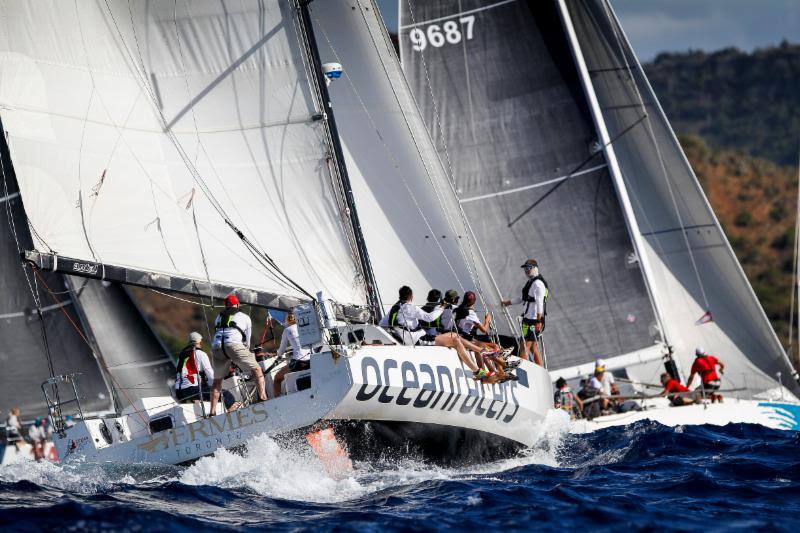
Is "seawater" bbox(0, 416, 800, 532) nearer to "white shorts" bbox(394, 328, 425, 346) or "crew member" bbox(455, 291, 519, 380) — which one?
"crew member" bbox(455, 291, 519, 380)

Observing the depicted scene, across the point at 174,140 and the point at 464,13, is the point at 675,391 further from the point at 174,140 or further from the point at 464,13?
the point at 174,140

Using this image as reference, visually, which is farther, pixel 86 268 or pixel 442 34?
pixel 442 34

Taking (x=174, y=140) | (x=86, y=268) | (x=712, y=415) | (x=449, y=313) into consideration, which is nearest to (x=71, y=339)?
(x=174, y=140)

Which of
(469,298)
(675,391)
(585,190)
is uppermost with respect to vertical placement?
(585,190)

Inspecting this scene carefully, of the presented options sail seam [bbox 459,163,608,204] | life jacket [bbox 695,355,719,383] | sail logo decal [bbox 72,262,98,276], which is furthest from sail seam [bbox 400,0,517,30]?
Answer: sail logo decal [bbox 72,262,98,276]

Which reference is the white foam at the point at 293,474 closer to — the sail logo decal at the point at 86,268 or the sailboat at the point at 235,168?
the sailboat at the point at 235,168

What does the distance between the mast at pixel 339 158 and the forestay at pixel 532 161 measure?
592 cm

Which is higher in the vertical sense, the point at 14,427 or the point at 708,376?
the point at 14,427

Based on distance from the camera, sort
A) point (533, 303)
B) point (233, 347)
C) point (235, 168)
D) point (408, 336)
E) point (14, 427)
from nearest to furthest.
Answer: point (233, 347) → point (408, 336) → point (235, 168) → point (533, 303) → point (14, 427)

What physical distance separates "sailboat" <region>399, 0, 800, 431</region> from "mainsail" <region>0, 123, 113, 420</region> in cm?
639

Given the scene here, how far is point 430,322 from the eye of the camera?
1237 centimetres

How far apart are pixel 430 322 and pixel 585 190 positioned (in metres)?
7.69

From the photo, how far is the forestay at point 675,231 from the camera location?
1889 cm

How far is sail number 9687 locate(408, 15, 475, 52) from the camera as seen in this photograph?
19828 millimetres
